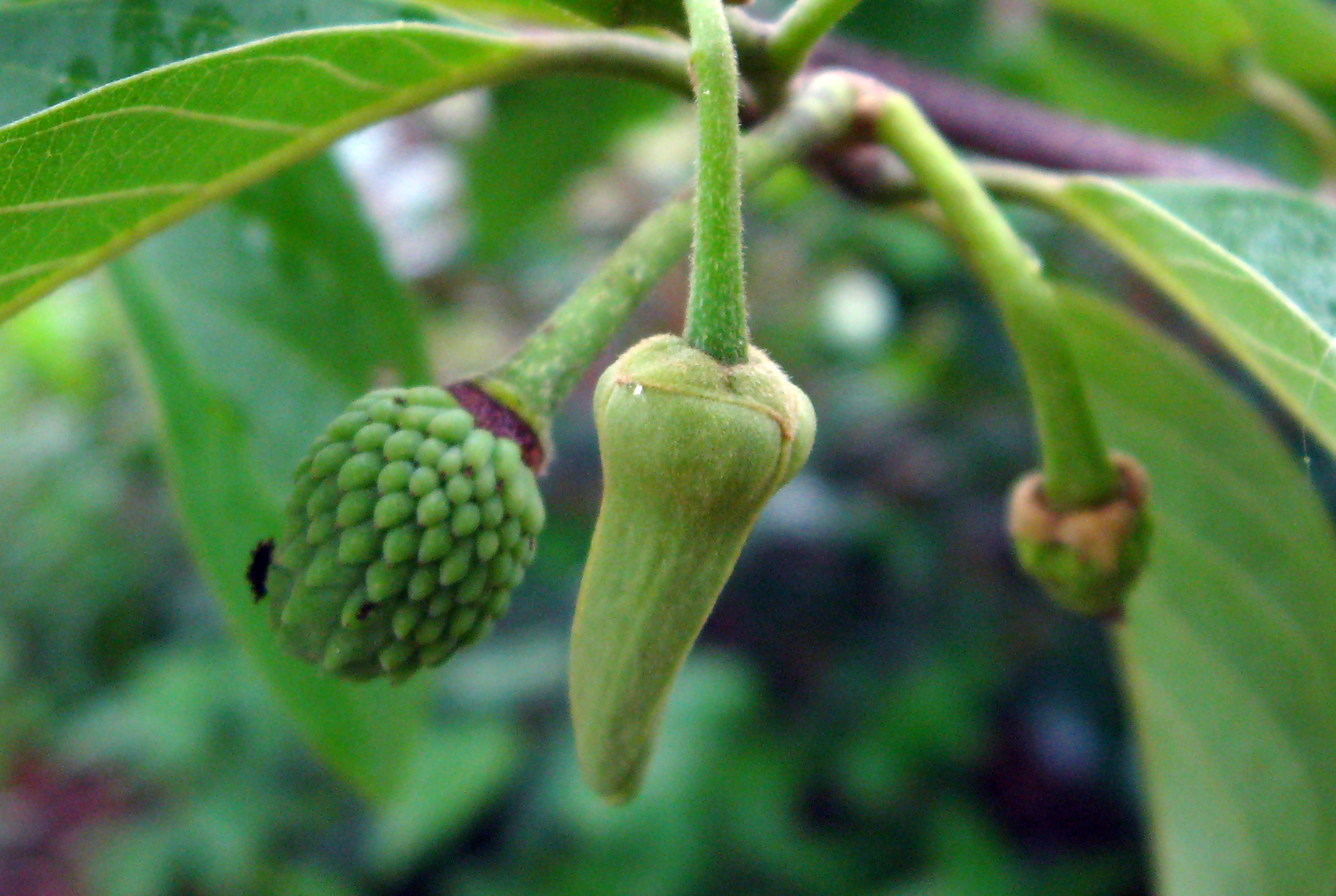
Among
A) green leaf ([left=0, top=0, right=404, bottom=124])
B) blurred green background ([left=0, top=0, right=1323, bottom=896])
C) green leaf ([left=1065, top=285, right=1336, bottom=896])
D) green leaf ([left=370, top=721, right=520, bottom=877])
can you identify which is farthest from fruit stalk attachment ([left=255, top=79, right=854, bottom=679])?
green leaf ([left=370, top=721, right=520, bottom=877])

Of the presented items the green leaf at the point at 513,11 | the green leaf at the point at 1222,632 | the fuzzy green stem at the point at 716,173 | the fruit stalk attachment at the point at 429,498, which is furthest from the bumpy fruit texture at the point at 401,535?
the green leaf at the point at 1222,632

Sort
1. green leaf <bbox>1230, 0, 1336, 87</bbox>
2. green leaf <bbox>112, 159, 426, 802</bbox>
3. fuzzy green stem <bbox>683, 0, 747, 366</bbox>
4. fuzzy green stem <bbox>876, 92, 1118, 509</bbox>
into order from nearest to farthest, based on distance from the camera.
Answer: fuzzy green stem <bbox>683, 0, 747, 366</bbox>
fuzzy green stem <bbox>876, 92, 1118, 509</bbox>
green leaf <bbox>112, 159, 426, 802</bbox>
green leaf <bbox>1230, 0, 1336, 87</bbox>

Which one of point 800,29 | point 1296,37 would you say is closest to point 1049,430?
point 800,29

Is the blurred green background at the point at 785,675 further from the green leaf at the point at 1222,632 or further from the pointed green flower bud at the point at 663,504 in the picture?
the pointed green flower bud at the point at 663,504

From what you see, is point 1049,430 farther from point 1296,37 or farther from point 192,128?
point 1296,37

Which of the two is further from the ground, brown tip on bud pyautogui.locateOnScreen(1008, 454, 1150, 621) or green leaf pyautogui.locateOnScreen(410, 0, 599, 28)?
green leaf pyautogui.locateOnScreen(410, 0, 599, 28)

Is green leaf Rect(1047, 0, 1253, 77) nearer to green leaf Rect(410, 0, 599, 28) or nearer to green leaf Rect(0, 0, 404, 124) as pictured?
green leaf Rect(410, 0, 599, 28)

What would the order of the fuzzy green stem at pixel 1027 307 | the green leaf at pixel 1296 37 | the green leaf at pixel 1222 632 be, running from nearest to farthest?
the fuzzy green stem at pixel 1027 307
the green leaf at pixel 1222 632
the green leaf at pixel 1296 37
